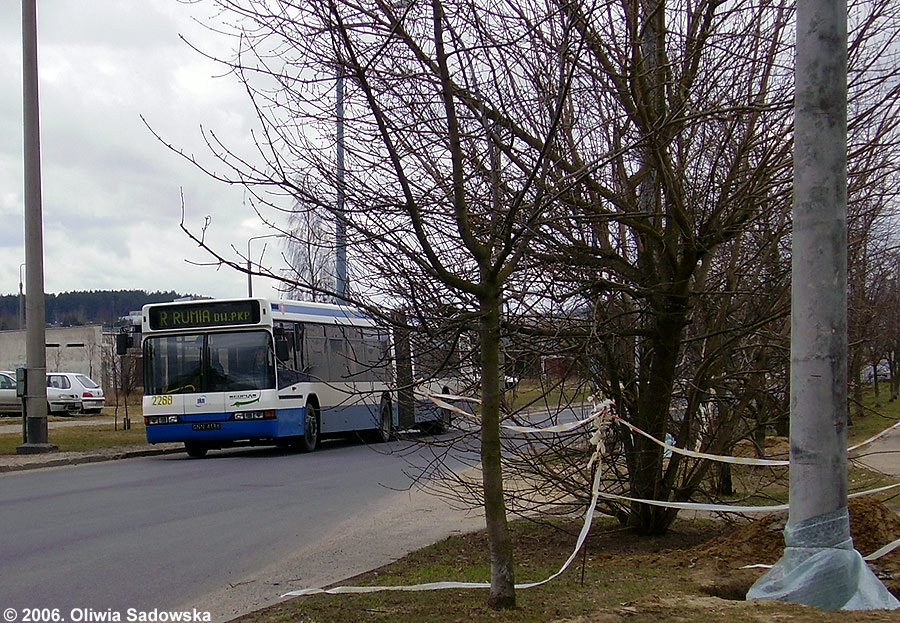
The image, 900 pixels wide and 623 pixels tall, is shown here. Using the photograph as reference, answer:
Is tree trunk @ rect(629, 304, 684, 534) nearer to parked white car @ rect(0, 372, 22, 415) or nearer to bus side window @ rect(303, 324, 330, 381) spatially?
bus side window @ rect(303, 324, 330, 381)

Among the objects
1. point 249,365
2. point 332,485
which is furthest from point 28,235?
point 332,485

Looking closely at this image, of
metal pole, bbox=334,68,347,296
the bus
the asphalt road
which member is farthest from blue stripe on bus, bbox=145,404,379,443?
metal pole, bbox=334,68,347,296

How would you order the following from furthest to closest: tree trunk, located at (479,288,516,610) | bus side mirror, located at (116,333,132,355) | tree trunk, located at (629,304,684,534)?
bus side mirror, located at (116,333,132,355), tree trunk, located at (629,304,684,534), tree trunk, located at (479,288,516,610)

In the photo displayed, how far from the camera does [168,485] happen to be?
15164 mm

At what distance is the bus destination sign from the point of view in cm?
2008

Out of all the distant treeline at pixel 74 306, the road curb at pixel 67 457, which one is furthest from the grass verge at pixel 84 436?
the distant treeline at pixel 74 306

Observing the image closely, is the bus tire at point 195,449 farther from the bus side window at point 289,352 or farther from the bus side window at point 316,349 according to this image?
the bus side window at point 316,349

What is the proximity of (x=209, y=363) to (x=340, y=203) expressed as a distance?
14.4 meters

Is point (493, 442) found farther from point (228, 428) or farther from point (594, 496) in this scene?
point (228, 428)

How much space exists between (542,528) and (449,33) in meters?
5.10

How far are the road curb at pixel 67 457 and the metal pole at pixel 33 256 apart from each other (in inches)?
22.7

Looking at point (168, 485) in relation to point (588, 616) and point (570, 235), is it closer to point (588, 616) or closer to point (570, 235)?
point (570, 235)

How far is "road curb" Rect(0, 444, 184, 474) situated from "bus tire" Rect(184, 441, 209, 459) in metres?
0.90

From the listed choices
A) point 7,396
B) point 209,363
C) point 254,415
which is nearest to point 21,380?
point 209,363
